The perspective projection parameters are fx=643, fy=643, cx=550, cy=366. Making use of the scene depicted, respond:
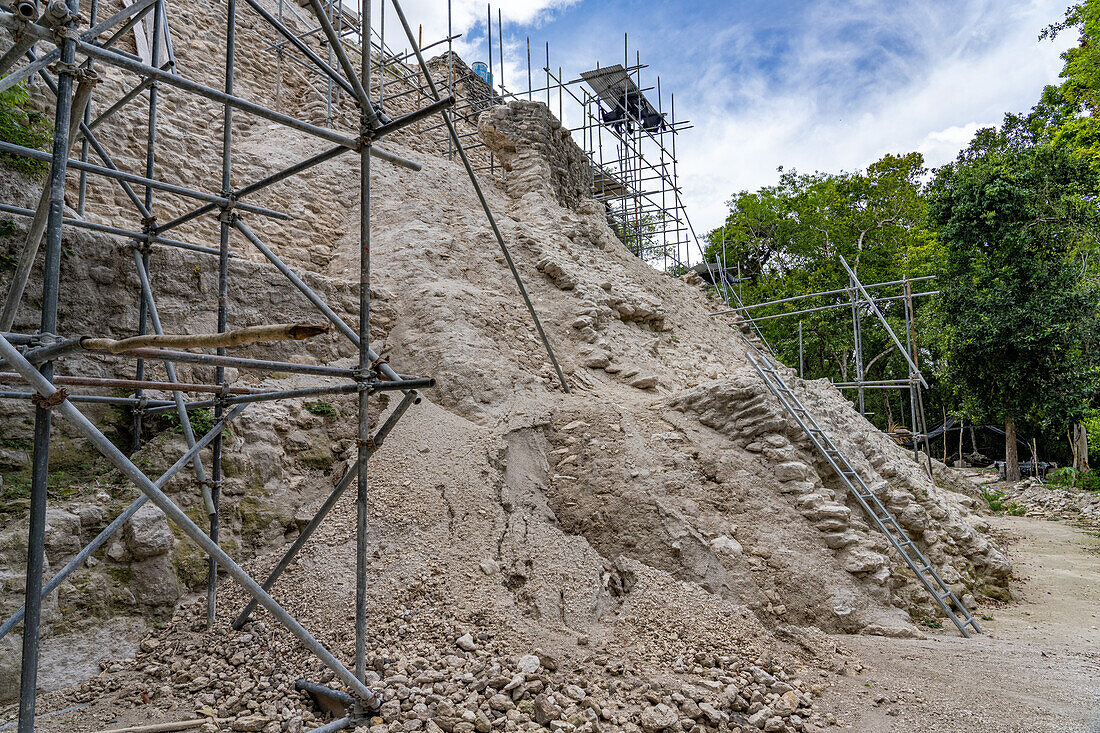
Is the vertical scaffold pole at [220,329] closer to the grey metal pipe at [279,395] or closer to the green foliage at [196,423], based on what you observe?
the grey metal pipe at [279,395]

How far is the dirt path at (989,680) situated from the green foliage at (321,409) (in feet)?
15.9

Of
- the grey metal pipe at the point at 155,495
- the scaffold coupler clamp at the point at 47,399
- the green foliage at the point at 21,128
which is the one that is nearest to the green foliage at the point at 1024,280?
the grey metal pipe at the point at 155,495

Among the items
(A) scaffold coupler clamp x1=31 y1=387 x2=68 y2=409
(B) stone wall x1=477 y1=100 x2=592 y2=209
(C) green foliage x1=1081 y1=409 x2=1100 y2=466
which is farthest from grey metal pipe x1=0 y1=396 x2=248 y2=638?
(C) green foliage x1=1081 y1=409 x2=1100 y2=466

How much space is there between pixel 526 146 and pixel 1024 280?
35.7 ft

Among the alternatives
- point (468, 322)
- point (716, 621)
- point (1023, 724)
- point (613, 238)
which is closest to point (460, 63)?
point (613, 238)

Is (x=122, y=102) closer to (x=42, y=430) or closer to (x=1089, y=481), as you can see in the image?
(x=42, y=430)

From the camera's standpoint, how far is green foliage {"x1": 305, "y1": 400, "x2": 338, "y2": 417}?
6215 millimetres

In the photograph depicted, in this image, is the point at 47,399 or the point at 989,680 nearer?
the point at 47,399

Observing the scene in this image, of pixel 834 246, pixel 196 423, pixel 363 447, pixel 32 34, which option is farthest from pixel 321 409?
pixel 834 246

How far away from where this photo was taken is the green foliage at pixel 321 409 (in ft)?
20.4

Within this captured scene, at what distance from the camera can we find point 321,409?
20.6 feet

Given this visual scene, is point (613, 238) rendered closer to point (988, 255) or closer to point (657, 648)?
point (988, 255)

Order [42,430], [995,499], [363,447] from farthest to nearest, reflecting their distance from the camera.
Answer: [995,499] → [363,447] → [42,430]

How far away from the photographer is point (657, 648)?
4.60 metres
